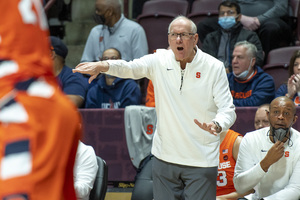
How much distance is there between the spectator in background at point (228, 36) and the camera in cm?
610

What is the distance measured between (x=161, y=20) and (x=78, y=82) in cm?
188

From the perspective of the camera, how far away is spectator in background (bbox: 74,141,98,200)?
4008 millimetres

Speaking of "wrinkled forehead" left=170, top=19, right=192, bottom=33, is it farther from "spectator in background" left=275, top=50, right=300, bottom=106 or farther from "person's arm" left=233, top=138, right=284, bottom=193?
"spectator in background" left=275, top=50, right=300, bottom=106

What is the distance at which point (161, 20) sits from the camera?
6.91 m

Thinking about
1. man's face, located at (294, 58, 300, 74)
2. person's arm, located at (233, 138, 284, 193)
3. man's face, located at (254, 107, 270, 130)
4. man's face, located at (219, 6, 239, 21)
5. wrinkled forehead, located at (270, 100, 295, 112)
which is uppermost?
man's face, located at (219, 6, 239, 21)

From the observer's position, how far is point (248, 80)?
5.52 metres

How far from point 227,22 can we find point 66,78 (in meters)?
2.07

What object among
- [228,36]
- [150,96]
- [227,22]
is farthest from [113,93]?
[227,22]

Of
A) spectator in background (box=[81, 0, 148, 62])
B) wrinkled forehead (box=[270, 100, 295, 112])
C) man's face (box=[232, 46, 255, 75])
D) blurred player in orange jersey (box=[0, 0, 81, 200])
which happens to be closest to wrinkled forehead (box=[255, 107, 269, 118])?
wrinkled forehead (box=[270, 100, 295, 112])

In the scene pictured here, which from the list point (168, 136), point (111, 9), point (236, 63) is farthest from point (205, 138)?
point (111, 9)

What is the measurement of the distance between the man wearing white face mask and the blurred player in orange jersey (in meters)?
4.10

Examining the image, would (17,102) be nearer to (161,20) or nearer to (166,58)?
(166,58)

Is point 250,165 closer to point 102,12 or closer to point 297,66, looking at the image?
point 297,66

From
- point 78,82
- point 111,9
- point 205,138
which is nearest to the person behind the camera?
point 205,138
